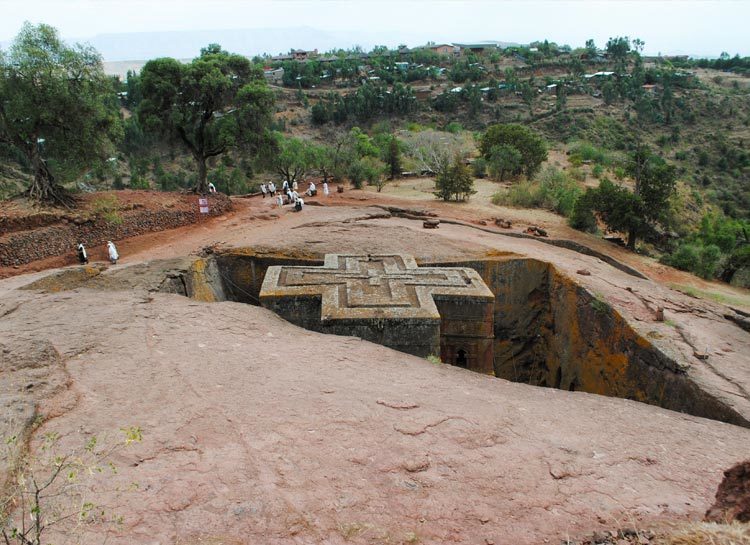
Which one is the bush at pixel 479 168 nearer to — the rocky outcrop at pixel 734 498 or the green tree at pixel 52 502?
the rocky outcrop at pixel 734 498

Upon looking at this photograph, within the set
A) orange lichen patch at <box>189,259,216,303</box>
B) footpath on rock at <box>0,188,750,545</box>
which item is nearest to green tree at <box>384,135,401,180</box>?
orange lichen patch at <box>189,259,216,303</box>

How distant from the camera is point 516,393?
5.63 meters

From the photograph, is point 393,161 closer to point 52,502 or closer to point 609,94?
point 52,502

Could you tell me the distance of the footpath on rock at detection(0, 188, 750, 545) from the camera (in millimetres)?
3119

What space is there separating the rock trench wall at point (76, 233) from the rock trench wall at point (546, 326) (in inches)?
210

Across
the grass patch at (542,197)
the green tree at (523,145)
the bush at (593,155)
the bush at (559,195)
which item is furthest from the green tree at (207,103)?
the bush at (593,155)

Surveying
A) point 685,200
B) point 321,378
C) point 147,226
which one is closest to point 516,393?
point 321,378

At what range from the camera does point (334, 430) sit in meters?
4.09

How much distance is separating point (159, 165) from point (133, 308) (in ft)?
121

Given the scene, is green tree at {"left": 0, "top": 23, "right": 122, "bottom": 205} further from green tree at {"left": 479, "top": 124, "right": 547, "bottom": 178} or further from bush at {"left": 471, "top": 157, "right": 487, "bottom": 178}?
green tree at {"left": 479, "top": 124, "right": 547, "bottom": 178}

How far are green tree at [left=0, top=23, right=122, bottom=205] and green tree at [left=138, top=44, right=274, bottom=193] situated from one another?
113 inches

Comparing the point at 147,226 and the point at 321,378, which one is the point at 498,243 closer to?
the point at 321,378

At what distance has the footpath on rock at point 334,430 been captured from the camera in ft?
10.2

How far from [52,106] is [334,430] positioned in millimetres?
14177
